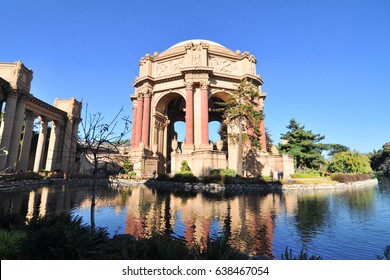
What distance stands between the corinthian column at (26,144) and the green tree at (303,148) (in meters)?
46.5

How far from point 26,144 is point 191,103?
81.5 ft

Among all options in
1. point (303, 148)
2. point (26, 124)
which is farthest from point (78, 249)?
point (303, 148)

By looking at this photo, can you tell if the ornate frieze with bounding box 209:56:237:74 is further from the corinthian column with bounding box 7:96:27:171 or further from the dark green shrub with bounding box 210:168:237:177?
the corinthian column with bounding box 7:96:27:171

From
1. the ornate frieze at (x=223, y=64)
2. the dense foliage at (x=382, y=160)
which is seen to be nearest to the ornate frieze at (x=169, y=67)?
the ornate frieze at (x=223, y=64)

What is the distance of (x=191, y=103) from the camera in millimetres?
35844

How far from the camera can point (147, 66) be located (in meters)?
41.7

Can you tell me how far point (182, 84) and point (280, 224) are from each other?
33.5 meters

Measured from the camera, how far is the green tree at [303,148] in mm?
47675

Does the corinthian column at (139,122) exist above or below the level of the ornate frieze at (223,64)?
below

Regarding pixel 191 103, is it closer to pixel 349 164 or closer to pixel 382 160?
pixel 349 164

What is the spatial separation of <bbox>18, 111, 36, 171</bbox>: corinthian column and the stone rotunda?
14446mm

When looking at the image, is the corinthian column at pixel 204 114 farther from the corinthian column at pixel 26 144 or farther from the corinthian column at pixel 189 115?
the corinthian column at pixel 26 144
